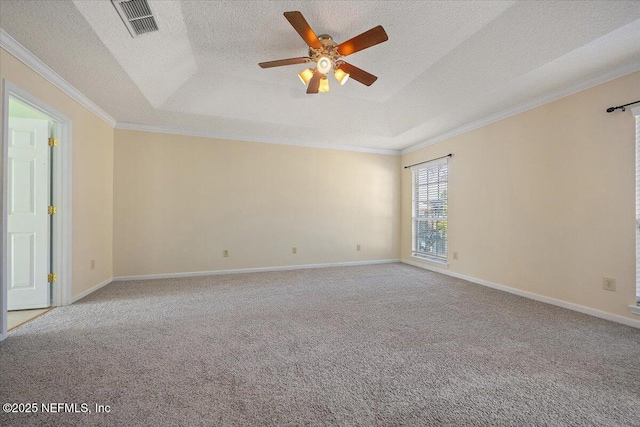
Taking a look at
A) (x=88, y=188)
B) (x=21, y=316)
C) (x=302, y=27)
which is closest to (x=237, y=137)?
(x=88, y=188)

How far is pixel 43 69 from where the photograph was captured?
244 cm

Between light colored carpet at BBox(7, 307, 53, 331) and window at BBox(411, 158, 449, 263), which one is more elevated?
window at BBox(411, 158, 449, 263)

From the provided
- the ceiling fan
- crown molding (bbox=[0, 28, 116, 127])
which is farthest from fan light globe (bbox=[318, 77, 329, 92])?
crown molding (bbox=[0, 28, 116, 127])

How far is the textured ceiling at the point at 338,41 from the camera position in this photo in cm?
200

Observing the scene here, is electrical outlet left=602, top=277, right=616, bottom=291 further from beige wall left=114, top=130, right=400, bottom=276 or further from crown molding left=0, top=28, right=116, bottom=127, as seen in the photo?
crown molding left=0, top=28, right=116, bottom=127

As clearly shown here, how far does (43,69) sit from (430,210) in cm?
554

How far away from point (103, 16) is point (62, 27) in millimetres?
348

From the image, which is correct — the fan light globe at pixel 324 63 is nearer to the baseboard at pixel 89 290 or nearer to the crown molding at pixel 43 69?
the crown molding at pixel 43 69

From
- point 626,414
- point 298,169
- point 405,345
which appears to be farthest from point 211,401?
point 298,169

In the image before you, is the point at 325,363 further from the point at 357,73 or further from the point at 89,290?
the point at 89,290

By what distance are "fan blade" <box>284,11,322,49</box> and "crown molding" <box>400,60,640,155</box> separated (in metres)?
2.86

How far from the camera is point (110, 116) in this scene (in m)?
3.73

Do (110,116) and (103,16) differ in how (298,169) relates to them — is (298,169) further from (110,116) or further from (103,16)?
(103,16)

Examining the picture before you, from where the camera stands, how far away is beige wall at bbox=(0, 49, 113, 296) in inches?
113
